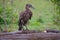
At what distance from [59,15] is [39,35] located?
A: 422 centimetres

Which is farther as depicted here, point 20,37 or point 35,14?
point 35,14

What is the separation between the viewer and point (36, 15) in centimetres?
984

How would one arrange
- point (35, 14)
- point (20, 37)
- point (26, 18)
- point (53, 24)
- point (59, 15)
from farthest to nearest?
point (35, 14)
point (53, 24)
point (59, 15)
point (26, 18)
point (20, 37)

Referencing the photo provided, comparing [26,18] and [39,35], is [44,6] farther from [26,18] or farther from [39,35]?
[39,35]

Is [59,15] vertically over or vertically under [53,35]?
under

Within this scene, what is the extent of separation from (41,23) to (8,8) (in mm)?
1274

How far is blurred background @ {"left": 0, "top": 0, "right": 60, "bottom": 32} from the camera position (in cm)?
789

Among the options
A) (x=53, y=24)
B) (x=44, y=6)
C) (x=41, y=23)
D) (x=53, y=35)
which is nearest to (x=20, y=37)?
(x=53, y=35)

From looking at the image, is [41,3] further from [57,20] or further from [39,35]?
[39,35]

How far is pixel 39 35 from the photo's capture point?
3564 millimetres

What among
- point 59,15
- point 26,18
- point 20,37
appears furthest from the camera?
point 59,15

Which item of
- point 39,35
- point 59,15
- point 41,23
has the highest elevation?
point 39,35

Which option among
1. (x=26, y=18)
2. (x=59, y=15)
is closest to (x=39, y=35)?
(x=26, y=18)

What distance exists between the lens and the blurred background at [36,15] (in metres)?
7.89
